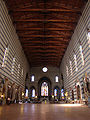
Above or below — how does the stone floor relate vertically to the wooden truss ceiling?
below

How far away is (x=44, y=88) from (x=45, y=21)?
2219 cm

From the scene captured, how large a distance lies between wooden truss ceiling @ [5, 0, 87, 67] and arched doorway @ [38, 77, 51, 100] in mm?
12362

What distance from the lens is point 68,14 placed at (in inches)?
559

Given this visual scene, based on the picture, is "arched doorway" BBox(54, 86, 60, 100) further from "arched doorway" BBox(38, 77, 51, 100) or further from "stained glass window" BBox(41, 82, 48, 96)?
"stained glass window" BBox(41, 82, 48, 96)

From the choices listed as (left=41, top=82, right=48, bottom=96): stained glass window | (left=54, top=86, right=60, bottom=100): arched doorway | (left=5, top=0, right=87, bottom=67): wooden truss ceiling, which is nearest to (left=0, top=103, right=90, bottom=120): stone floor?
(left=5, top=0, right=87, bottom=67): wooden truss ceiling

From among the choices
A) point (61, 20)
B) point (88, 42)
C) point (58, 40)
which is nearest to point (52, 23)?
point (61, 20)

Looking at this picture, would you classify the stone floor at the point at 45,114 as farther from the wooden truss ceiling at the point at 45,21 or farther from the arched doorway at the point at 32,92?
the arched doorway at the point at 32,92

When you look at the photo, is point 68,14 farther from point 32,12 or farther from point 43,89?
point 43,89

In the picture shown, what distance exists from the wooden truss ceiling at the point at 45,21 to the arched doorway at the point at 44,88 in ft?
40.6

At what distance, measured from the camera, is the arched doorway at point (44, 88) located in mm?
31994

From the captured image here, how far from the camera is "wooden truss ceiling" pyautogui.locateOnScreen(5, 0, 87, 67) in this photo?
1282 cm

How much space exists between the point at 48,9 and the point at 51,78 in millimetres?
22925

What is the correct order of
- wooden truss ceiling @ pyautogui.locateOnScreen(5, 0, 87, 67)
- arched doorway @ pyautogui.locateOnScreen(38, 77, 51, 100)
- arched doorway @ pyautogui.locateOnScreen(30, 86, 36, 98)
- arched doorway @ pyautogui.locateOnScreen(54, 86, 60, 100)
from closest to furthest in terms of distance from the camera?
1. wooden truss ceiling @ pyautogui.locateOnScreen(5, 0, 87, 67)
2. arched doorway @ pyautogui.locateOnScreen(54, 86, 60, 100)
3. arched doorway @ pyautogui.locateOnScreen(30, 86, 36, 98)
4. arched doorway @ pyautogui.locateOnScreen(38, 77, 51, 100)

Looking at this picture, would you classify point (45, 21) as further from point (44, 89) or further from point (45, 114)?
point (44, 89)
